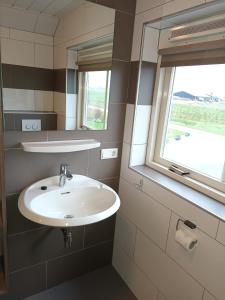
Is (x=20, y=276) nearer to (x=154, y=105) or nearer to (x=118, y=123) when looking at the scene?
(x=118, y=123)

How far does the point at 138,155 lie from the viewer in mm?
1854

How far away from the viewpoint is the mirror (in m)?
1.36

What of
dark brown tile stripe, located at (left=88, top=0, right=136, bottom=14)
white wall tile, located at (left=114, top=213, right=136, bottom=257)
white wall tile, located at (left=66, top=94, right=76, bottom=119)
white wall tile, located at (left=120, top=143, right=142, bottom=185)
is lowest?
white wall tile, located at (left=114, top=213, right=136, bottom=257)

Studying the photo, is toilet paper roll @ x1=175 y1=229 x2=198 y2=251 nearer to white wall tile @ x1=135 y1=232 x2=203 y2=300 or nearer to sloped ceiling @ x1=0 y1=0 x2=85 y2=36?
white wall tile @ x1=135 y1=232 x2=203 y2=300

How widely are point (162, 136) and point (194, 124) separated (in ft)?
0.95

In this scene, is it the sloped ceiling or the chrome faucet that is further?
the chrome faucet

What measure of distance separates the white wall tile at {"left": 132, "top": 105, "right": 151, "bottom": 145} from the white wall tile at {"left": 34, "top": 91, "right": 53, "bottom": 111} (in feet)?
2.05

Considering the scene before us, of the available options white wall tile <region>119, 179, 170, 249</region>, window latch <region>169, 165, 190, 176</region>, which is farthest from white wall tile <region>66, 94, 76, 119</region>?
window latch <region>169, 165, 190, 176</region>

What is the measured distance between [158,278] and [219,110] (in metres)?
1.19

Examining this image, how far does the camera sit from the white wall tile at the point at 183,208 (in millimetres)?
1232

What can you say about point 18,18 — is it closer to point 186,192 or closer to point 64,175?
point 64,175

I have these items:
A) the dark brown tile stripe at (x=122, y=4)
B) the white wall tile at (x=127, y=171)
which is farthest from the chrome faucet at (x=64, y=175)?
the dark brown tile stripe at (x=122, y=4)

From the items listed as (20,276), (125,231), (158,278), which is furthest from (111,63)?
(20,276)

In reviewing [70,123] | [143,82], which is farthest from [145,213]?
[143,82]
